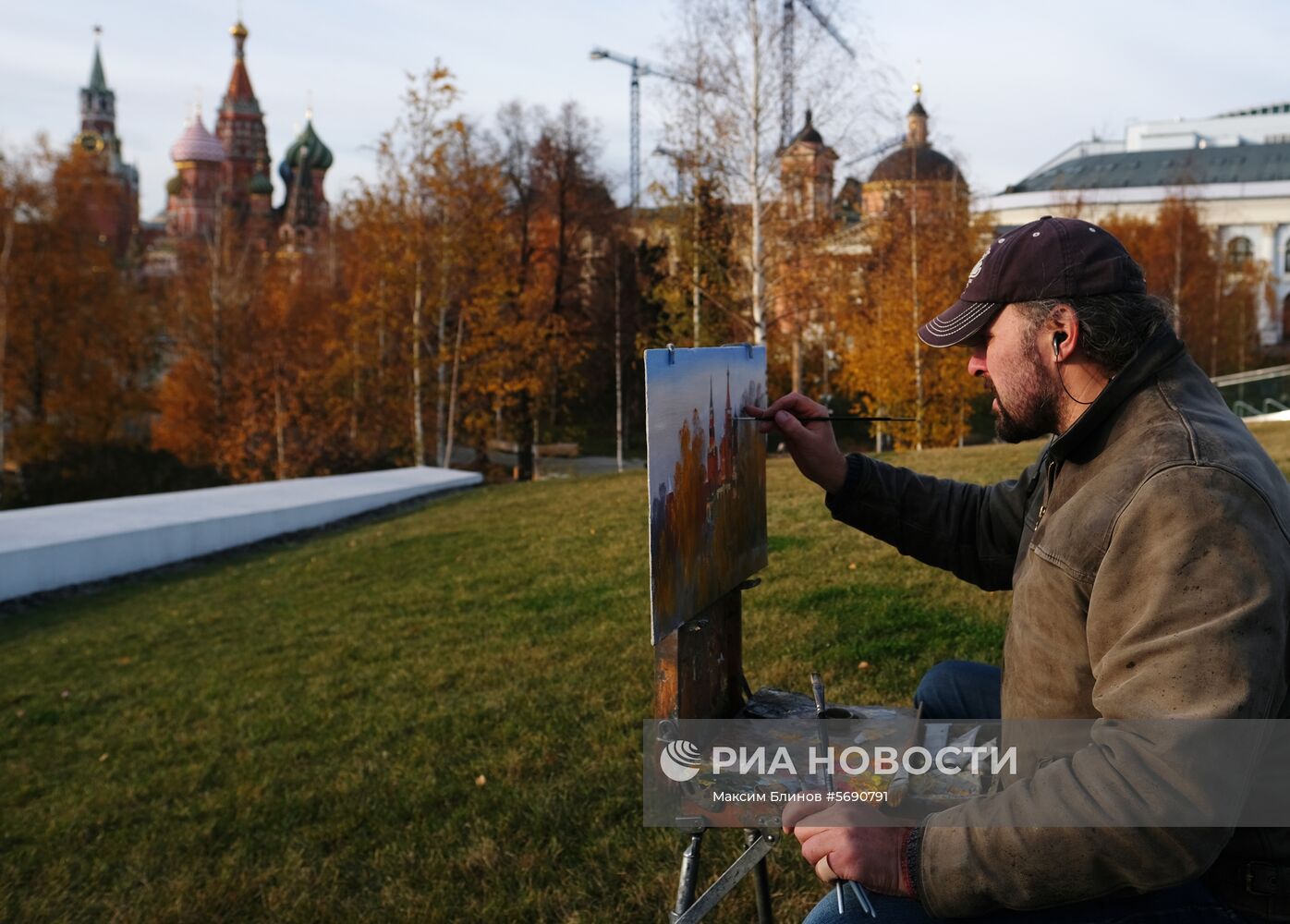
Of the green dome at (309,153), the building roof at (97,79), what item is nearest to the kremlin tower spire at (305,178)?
the green dome at (309,153)

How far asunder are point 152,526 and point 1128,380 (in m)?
12.6

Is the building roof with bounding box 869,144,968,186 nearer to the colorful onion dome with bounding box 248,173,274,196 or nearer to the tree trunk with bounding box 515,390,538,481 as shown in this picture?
the tree trunk with bounding box 515,390,538,481

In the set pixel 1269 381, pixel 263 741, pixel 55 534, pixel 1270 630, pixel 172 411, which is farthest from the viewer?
pixel 172 411

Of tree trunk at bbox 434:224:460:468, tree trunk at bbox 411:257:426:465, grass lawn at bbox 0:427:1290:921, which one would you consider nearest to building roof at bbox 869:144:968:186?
tree trunk at bbox 434:224:460:468

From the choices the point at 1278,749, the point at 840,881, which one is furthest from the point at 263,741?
the point at 1278,749

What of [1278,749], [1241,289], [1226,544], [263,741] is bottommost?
[263,741]

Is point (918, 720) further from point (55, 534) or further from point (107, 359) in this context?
point (107, 359)

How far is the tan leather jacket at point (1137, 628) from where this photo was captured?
1.68 metres

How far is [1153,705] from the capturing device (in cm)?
170

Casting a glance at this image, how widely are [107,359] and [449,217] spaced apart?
50.2 ft

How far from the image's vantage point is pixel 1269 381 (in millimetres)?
21531

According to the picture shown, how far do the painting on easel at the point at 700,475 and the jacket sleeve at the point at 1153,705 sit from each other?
0.87 meters

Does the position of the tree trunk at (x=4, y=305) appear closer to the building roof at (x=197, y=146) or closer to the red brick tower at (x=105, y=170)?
the red brick tower at (x=105, y=170)

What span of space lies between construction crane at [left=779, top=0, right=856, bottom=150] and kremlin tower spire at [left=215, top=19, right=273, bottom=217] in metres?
69.6
